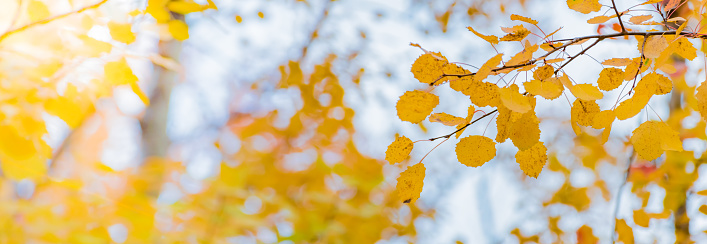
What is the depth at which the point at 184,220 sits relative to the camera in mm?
2492

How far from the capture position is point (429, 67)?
0.70 metres

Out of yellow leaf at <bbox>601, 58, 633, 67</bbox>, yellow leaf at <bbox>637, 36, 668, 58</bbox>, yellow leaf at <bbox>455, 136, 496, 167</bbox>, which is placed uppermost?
yellow leaf at <bbox>637, 36, 668, 58</bbox>

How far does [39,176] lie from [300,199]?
1768 mm

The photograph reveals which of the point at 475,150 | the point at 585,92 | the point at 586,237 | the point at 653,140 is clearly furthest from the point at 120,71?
the point at 586,237

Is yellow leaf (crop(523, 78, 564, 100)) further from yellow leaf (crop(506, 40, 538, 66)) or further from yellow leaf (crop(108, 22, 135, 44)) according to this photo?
yellow leaf (crop(108, 22, 135, 44))

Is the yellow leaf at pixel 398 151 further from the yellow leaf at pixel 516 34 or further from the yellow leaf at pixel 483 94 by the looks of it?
the yellow leaf at pixel 516 34

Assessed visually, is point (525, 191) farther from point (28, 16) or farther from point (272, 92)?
point (28, 16)

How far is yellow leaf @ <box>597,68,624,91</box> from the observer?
736 millimetres

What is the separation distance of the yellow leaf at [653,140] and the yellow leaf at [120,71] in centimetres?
102

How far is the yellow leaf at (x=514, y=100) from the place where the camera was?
1.98 ft

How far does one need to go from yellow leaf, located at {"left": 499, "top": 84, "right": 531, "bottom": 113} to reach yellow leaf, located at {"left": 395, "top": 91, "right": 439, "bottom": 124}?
0.40ft

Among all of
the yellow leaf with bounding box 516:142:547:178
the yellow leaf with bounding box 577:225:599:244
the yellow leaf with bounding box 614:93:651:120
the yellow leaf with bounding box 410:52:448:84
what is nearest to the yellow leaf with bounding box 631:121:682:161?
the yellow leaf with bounding box 614:93:651:120

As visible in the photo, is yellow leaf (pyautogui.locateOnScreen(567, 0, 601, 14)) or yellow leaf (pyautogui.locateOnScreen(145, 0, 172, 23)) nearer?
yellow leaf (pyautogui.locateOnScreen(567, 0, 601, 14))

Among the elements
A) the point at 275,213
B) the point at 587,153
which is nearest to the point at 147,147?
the point at 275,213
